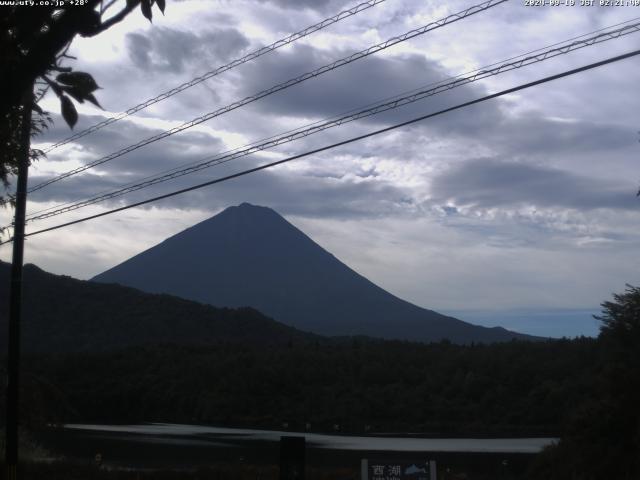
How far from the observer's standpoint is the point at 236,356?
7800 cm

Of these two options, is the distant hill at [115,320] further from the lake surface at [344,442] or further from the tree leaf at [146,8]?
the tree leaf at [146,8]

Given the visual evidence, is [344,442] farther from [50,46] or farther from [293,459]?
[50,46]

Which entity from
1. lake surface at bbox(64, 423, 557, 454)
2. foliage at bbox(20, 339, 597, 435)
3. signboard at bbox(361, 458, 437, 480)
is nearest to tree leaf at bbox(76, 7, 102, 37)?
signboard at bbox(361, 458, 437, 480)

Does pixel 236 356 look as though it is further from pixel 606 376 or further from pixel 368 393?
pixel 606 376

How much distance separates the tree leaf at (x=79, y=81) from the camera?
249 inches

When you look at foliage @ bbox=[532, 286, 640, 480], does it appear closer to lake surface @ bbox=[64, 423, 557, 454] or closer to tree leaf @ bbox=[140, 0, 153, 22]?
lake surface @ bbox=[64, 423, 557, 454]

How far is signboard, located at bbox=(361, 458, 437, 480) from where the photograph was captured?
11836 millimetres

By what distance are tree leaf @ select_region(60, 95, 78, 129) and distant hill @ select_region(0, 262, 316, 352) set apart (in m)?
87.9

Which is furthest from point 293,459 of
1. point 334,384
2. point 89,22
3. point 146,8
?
point 334,384

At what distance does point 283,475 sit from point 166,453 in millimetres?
24115

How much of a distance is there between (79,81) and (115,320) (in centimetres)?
10147

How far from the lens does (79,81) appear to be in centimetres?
633

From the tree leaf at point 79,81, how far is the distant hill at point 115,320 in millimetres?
87935

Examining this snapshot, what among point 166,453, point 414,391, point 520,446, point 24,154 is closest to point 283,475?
point 24,154
